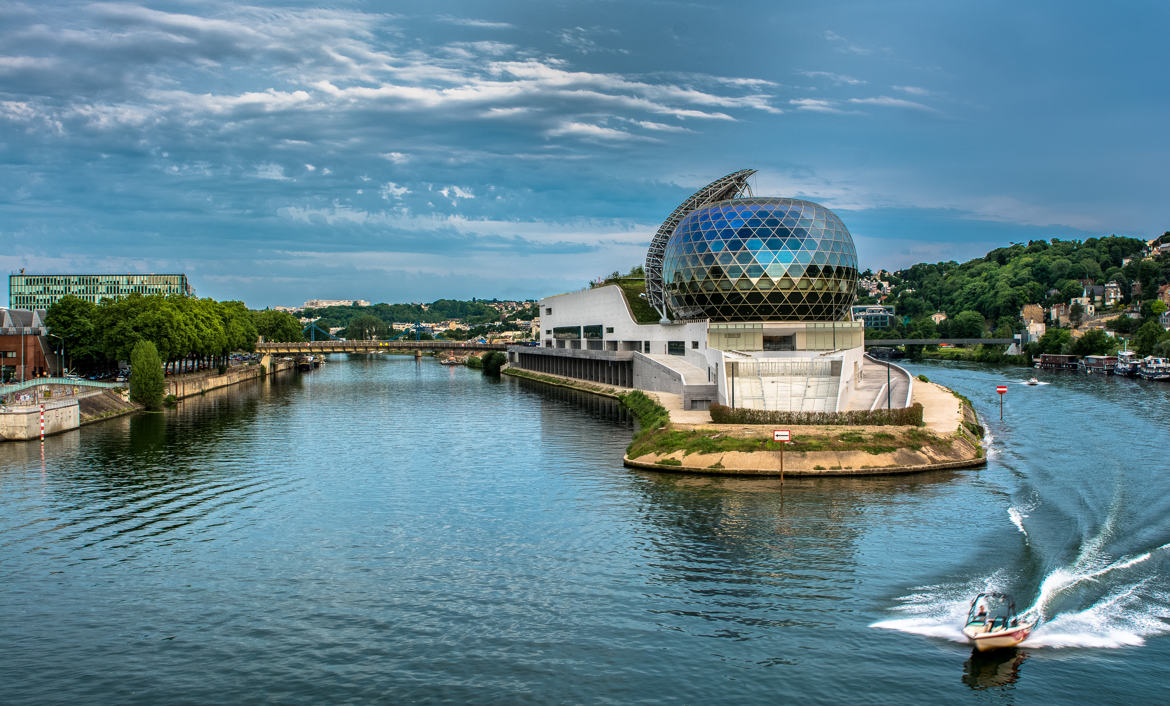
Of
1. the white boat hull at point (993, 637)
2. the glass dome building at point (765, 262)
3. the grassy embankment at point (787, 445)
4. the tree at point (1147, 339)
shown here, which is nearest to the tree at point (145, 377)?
the glass dome building at point (765, 262)

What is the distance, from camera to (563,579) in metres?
31.8

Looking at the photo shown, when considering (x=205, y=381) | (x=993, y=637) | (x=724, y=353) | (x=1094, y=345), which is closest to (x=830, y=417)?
(x=724, y=353)

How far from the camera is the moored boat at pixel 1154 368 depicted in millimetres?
125250

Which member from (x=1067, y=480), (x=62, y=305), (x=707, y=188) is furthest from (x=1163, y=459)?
(x=62, y=305)

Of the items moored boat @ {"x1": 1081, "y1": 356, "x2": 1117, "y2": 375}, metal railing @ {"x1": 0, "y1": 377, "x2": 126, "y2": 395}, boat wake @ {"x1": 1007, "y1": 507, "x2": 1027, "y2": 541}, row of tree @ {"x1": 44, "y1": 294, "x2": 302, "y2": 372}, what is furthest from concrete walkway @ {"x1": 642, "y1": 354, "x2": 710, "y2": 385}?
moored boat @ {"x1": 1081, "y1": 356, "x2": 1117, "y2": 375}

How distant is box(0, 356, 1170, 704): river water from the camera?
23.9m

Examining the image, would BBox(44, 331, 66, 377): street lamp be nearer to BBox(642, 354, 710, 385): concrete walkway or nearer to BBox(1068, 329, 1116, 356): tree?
BBox(642, 354, 710, 385): concrete walkway

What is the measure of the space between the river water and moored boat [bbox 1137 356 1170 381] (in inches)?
3263

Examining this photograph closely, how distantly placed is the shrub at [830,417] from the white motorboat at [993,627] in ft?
101

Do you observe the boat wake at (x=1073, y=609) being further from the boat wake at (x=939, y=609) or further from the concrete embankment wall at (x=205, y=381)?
the concrete embankment wall at (x=205, y=381)

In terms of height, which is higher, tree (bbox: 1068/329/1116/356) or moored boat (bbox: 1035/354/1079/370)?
tree (bbox: 1068/329/1116/356)

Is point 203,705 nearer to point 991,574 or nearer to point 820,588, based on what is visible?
point 820,588

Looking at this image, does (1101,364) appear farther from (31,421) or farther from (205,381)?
(31,421)

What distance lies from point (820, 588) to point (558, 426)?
4813 cm
